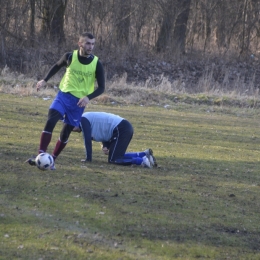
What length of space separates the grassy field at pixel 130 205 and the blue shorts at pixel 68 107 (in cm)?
77

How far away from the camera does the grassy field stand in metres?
6.74

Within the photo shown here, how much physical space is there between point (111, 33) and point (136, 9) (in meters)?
2.00

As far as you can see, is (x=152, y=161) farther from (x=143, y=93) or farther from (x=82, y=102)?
(x=143, y=93)

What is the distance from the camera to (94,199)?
868 cm

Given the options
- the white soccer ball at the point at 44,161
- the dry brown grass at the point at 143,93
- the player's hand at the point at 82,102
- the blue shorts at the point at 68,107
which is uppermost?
the player's hand at the point at 82,102

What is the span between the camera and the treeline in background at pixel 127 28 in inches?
1345

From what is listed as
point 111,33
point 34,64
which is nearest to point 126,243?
point 34,64

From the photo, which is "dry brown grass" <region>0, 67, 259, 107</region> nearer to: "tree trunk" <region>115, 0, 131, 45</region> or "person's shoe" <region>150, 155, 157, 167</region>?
"tree trunk" <region>115, 0, 131, 45</region>

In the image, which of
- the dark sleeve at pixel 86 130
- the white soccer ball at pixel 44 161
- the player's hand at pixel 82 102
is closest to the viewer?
the white soccer ball at pixel 44 161

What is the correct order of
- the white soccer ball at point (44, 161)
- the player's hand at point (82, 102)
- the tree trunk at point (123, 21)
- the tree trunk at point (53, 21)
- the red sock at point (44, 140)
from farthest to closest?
1. the tree trunk at point (123, 21)
2. the tree trunk at point (53, 21)
3. the red sock at point (44, 140)
4. the player's hand at point (82, 102)
5. the white soccer ball at point (44, 161)

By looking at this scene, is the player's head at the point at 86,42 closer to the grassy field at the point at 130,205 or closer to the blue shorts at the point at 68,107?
the blue shorts at the point at 68,107

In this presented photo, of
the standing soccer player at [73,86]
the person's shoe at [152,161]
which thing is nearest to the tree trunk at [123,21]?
the person's shoe at [152,161]

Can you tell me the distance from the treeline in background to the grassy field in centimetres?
1857

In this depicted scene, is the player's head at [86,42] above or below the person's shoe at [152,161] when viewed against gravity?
above
